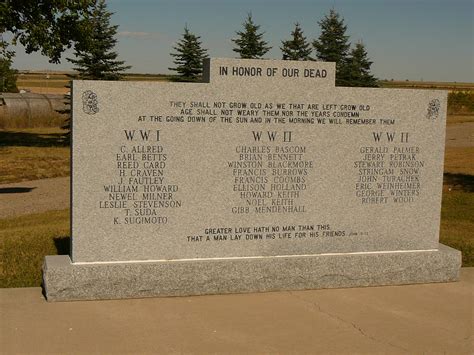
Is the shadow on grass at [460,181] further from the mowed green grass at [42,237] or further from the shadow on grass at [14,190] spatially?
the shadow on grass at [14,190]

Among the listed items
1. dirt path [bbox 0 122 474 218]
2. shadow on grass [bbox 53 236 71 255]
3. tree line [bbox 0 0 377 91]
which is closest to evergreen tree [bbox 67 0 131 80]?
tree line [bbox 0 0 377 91]

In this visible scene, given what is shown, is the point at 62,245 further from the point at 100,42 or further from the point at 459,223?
the point at 100,42

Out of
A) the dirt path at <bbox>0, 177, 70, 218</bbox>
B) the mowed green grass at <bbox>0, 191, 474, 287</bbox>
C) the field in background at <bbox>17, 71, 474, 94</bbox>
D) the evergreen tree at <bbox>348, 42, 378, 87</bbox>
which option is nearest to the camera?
the mowed green grass at <bbox>0, 191, 474, 287</bbox>

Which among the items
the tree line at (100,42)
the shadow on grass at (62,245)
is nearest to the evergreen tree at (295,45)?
the tree line at (100,42)

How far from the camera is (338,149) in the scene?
24.9ft

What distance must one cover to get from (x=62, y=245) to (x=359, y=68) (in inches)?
1161

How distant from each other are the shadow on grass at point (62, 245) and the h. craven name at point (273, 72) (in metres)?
3.65

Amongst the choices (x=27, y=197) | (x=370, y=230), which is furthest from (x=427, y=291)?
(x=27, y=197)

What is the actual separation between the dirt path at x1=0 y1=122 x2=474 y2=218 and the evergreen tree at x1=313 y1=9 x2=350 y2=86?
2223cm

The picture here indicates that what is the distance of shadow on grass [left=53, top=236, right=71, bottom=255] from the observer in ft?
30.4

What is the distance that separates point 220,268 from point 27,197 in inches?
402

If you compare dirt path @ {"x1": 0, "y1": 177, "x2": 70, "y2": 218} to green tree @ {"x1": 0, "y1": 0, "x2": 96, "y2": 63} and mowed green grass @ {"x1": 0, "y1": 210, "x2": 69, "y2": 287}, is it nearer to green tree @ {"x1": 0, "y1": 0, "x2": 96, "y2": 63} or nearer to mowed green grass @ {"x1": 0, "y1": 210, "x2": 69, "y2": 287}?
mowed green grass @ {"x1": 0, "y1": 210, "x2": 69, "y2": 287}

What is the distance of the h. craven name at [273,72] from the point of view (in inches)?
284

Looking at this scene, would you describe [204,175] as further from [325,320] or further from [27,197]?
[27,197]
